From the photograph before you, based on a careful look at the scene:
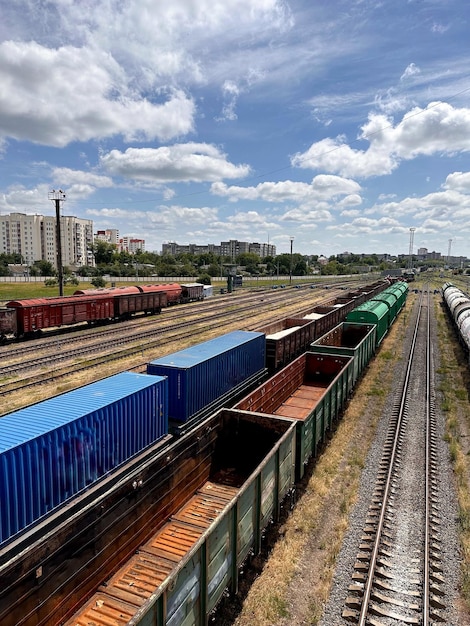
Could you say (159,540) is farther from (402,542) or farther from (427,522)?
(427,522)

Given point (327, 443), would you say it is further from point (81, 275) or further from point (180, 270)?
point (81, 275)

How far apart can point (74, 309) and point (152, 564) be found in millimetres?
30897

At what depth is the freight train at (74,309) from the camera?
31609 millimetres

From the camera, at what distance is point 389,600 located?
26.3 ft

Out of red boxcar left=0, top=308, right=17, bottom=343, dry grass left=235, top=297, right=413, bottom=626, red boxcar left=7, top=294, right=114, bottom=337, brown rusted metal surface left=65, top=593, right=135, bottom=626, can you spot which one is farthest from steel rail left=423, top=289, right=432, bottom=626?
red boxcar left=0, top=308, right=17, bottom=343

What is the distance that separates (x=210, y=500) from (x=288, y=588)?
3003 mm

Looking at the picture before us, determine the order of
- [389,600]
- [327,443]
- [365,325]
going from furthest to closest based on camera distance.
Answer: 1. [365,325]
2. [327,443]
3. [389,600]

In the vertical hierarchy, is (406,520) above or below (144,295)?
below

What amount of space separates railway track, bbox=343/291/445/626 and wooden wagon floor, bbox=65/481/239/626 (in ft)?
11.7

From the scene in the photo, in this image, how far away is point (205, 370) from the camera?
1492 cm

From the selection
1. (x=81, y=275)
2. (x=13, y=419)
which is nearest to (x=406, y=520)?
(x=13, y=419)

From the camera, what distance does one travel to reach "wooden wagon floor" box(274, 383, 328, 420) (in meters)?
16.7

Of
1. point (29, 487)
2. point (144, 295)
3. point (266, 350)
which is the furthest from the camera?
point (144, 295)

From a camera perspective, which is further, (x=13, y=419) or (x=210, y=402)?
(x=210, y=402)
